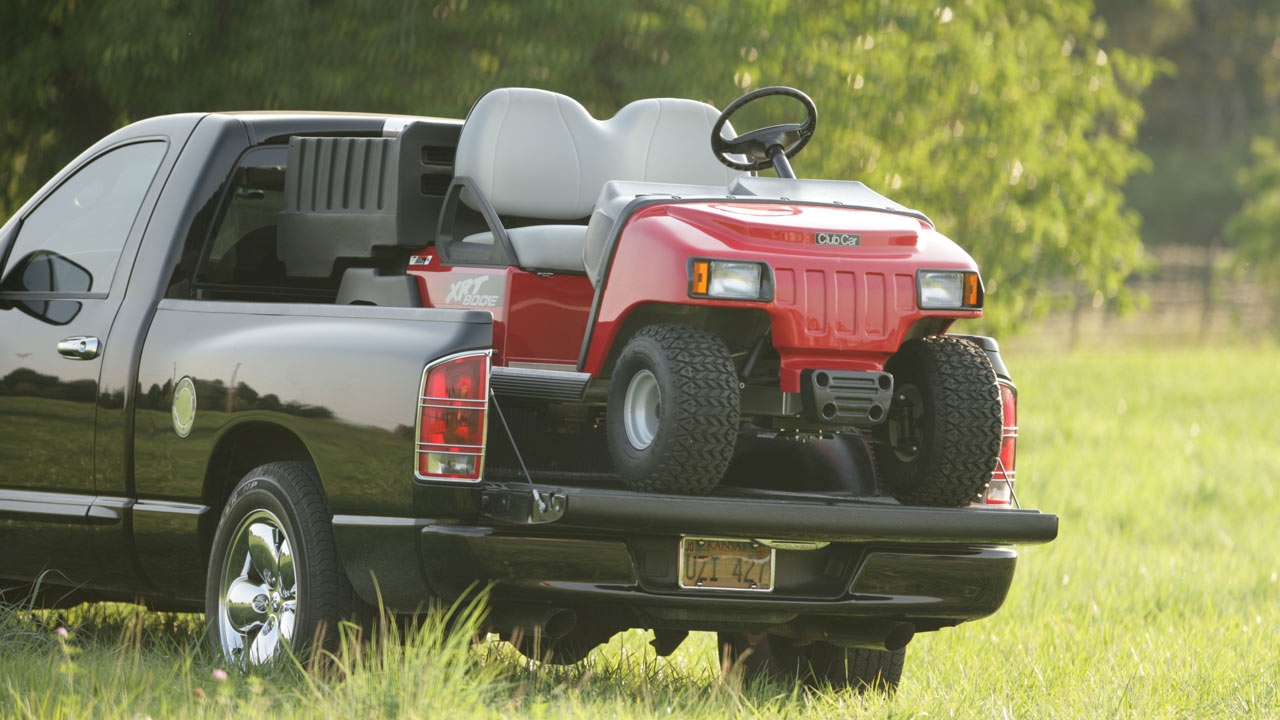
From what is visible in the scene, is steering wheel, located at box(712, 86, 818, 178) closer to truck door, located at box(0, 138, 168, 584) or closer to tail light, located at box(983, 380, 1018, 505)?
tail light, located at box(983, 380, 1018, 505)

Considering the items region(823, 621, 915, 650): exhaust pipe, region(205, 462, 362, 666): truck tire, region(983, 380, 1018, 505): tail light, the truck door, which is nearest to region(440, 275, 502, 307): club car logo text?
region(205, 462, 362, 666): truck tire

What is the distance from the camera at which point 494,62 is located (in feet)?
43.8

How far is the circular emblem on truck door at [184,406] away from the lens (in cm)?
550

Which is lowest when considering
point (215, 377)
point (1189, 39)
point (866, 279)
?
point (215, 377)

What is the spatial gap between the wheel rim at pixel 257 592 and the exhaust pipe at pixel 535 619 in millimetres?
601

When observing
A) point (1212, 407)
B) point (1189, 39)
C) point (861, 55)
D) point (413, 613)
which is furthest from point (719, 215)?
point (1189, 39)

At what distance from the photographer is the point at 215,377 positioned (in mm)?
5398

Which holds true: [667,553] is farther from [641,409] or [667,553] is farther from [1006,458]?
[1006,458]

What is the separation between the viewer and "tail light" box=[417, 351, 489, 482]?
15.4 feet

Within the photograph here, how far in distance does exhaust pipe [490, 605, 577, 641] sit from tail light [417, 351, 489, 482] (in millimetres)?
419

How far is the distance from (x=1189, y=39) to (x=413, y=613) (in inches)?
1919

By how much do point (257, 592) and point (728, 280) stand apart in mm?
1680

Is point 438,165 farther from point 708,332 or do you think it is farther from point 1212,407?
point 1212,407

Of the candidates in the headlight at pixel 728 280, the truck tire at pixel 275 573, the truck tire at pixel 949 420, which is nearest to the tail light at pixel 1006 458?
the truck tire at pixel 949 420
